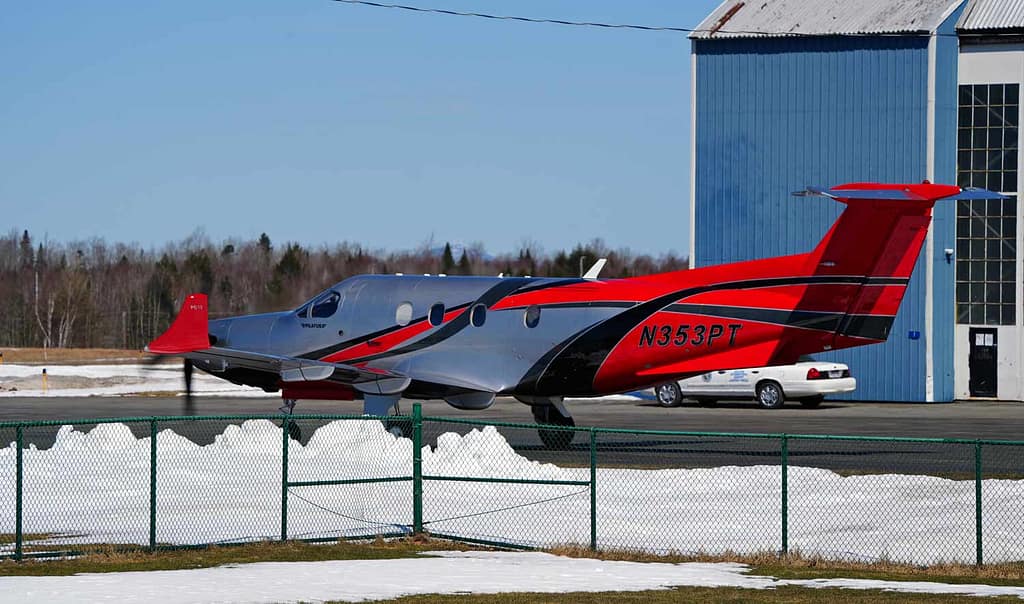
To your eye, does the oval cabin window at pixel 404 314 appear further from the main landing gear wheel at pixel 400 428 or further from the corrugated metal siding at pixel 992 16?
the corrugated metal siding at pixel 992 16

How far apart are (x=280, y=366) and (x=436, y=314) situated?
312 centimetres

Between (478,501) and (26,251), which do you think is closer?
(478,501)

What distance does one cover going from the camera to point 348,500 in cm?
2048

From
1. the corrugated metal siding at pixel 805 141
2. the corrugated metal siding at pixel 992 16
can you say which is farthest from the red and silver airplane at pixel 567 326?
the corrugated metal siding at pixel 992 16

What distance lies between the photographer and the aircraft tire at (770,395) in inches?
1754

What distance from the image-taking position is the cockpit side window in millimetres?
30578

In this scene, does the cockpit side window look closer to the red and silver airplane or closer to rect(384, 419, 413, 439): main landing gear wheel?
the red and silver airplane

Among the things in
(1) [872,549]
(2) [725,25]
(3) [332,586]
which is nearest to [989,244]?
(2) [725,25]

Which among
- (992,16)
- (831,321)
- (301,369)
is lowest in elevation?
(301,369)

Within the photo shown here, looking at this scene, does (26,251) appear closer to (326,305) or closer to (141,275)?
(141,275)

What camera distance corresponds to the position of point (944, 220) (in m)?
51.7

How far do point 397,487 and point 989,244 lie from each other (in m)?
35.5

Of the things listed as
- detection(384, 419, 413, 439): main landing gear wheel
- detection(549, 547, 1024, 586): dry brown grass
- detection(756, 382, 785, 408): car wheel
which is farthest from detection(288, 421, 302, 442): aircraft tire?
detection(756, 382, 785, 408): car wheel

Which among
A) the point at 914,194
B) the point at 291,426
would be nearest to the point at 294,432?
the point at 291,426
